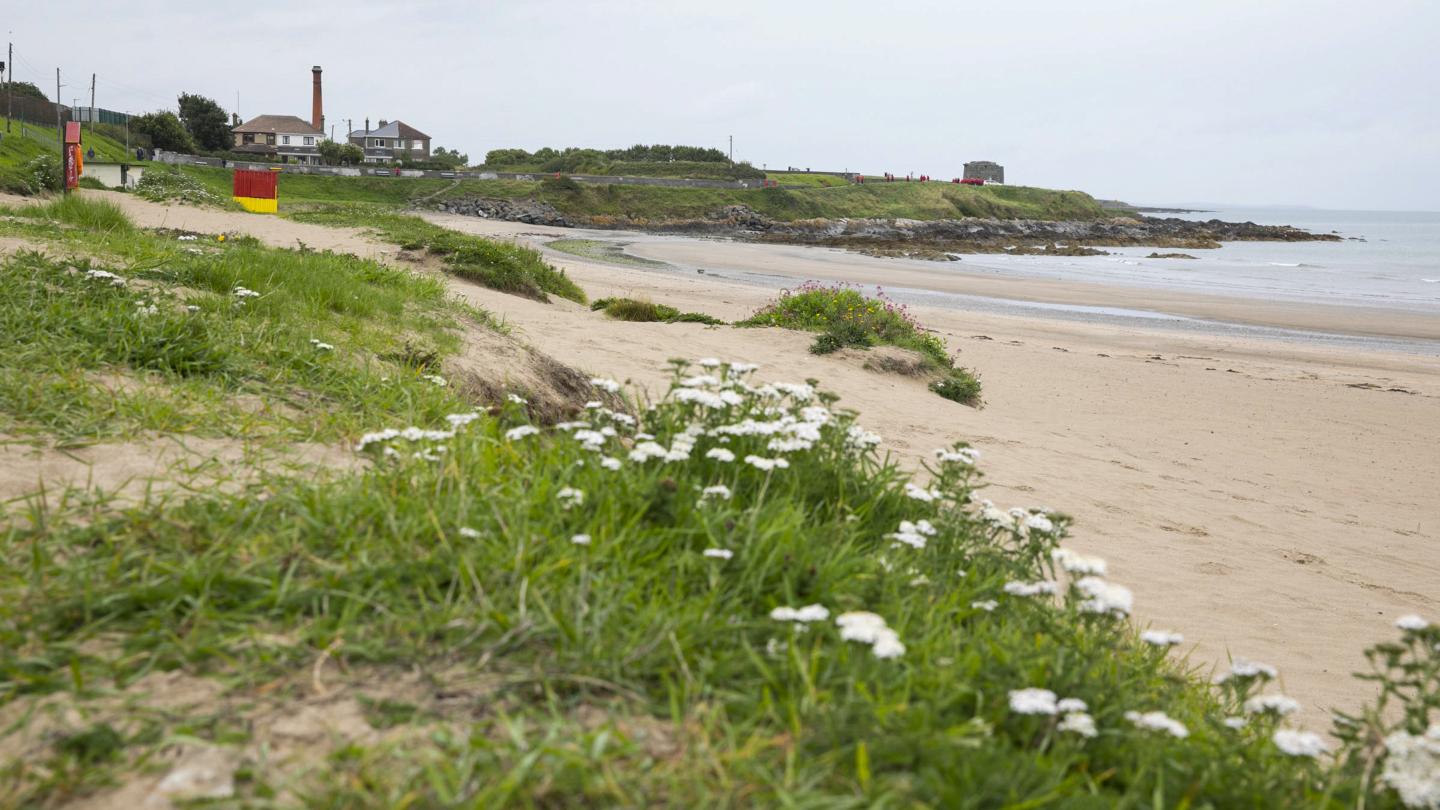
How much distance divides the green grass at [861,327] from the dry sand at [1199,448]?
349 millimetres

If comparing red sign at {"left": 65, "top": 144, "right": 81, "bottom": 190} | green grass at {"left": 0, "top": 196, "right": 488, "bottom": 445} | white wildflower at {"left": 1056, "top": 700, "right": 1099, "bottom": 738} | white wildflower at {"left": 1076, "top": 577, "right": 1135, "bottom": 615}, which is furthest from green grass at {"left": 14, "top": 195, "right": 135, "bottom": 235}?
red sign at {"left": 65, "top": 144, "right": 81, "bottom": 190}

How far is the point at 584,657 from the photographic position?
8.82ft

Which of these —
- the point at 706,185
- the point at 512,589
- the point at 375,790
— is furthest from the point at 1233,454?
the point at 706,185

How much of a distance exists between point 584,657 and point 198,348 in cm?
378

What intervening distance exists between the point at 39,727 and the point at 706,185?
82.8m

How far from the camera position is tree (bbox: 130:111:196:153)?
75.9m

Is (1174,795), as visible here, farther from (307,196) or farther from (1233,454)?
(307,196)

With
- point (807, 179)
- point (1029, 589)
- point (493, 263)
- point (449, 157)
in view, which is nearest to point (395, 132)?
point (449, 157)

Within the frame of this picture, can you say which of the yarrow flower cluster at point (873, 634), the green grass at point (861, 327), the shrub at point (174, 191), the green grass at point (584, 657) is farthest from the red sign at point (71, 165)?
the yarrow flower cluster at point (873, 634)

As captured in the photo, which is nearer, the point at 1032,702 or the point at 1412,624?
the point at 1032,702

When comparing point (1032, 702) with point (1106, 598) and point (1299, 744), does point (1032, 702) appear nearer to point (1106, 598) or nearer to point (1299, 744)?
point (1106, 598)

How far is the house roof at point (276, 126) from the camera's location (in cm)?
10075

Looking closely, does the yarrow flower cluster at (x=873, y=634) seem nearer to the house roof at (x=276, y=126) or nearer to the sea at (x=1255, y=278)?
the sea at (x=1255, y=278)

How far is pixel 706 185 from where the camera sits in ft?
272
